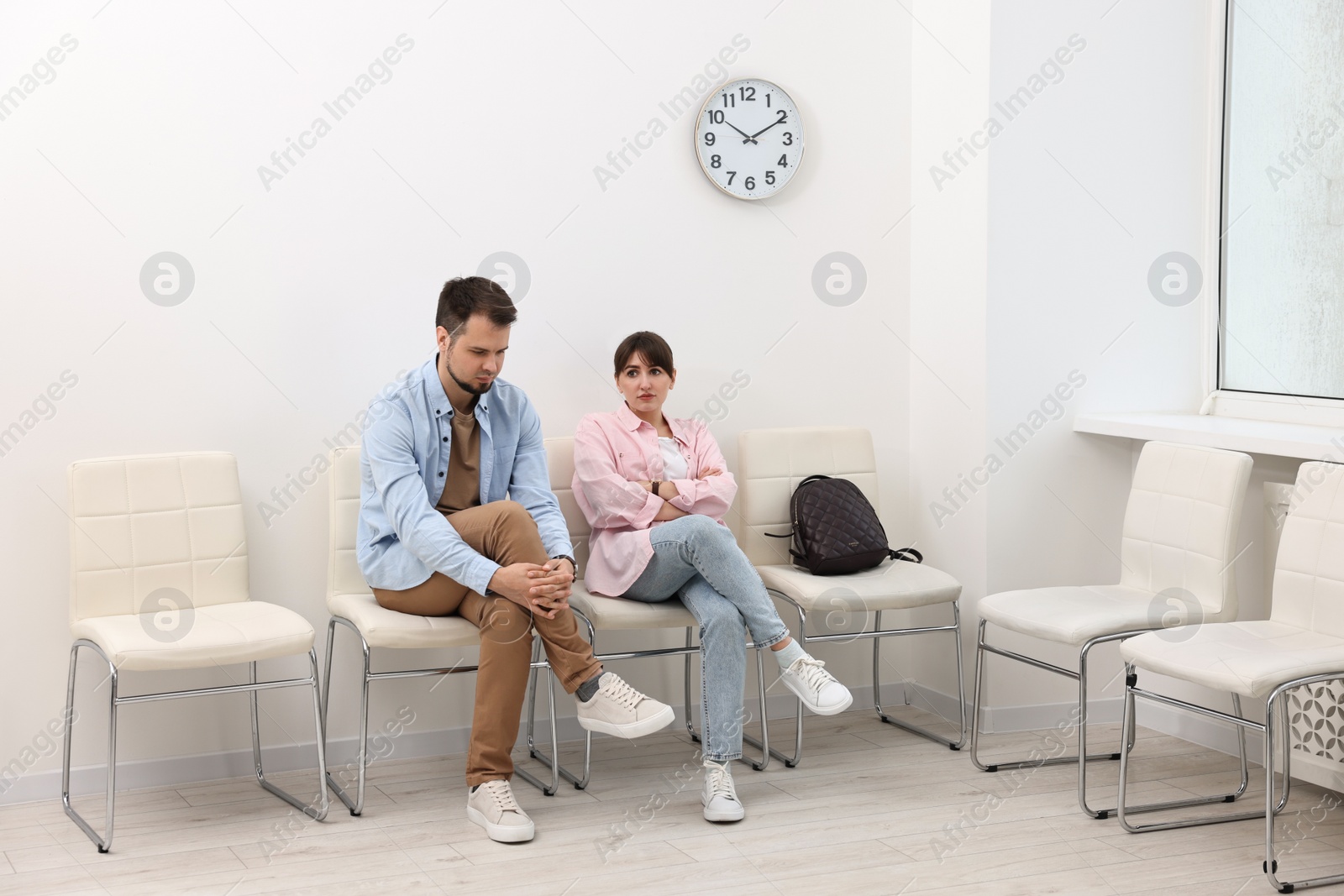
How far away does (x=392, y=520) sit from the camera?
9.94ft

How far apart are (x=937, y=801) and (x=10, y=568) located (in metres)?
2.41

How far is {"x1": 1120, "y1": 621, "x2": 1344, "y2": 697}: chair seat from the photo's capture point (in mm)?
2525

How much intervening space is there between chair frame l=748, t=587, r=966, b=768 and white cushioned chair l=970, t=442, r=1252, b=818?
18cm

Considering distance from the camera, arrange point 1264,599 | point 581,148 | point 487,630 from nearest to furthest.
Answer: point 487,630 < point 1264,599 < point 581,148

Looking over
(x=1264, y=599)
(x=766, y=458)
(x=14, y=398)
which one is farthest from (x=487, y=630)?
(x=1264, y=599)

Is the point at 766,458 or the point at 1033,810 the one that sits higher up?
the point at 766,458

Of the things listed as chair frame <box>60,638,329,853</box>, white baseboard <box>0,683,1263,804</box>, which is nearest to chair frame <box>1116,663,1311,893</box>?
white baseboard <box>0,683,1263,804</box>

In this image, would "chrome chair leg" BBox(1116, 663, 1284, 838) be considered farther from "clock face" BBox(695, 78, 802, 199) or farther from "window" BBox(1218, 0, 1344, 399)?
"clock face" BBox(695, 78, 802, 199)

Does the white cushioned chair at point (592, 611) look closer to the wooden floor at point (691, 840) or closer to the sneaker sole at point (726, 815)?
the wooden floor at point (691, 840)

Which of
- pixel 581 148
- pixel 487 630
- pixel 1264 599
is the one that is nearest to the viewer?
pixel 487 630

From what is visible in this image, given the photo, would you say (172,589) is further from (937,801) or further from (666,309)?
(937,801)

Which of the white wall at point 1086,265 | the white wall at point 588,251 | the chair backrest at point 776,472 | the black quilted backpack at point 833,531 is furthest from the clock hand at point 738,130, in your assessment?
the black quilted backpack at point 833,531

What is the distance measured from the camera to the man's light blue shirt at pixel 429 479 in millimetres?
2975

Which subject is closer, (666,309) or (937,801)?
(937,801)
